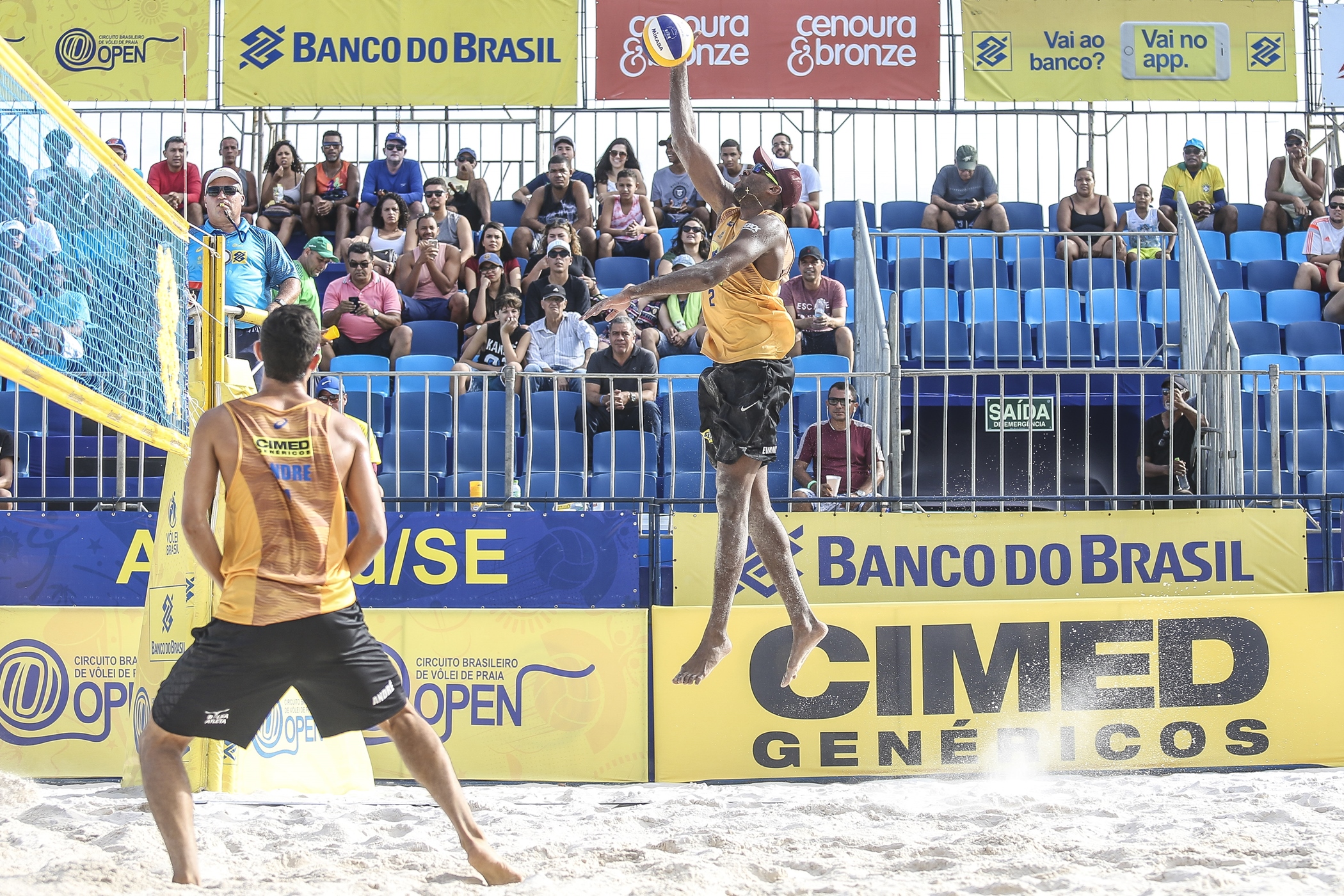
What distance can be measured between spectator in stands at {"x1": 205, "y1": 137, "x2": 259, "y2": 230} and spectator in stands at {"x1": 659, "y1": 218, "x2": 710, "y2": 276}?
419cm

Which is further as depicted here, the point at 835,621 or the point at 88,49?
the point at 88,49

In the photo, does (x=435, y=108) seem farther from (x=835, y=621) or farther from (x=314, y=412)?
(x=314, y=412)

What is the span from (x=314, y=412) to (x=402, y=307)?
23.5 feet

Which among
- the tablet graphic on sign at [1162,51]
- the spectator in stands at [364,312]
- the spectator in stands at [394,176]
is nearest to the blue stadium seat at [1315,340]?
the tablet graphic on sign at [1162,51]

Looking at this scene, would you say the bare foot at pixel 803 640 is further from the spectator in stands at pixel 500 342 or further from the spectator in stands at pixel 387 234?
the spectator in stands at pixel 387 234

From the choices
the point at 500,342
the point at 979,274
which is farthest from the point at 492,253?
the point at 979,274

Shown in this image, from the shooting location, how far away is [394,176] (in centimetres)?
1277

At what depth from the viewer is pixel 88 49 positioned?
12883 mm

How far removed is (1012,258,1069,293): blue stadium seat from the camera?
1163 cm

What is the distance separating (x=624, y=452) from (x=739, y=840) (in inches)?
157

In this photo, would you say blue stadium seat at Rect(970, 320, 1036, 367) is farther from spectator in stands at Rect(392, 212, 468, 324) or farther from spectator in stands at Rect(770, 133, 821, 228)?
spectator in stands at Rect(392, 212, 468, 324)

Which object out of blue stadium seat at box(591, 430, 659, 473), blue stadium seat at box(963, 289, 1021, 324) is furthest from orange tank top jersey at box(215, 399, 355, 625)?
blue stadium seat at box(963, 289, 1021, 324)

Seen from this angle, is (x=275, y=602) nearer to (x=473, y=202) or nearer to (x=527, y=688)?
(x=527, y=688)

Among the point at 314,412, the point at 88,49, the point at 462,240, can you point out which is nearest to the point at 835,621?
the point at 314,412
